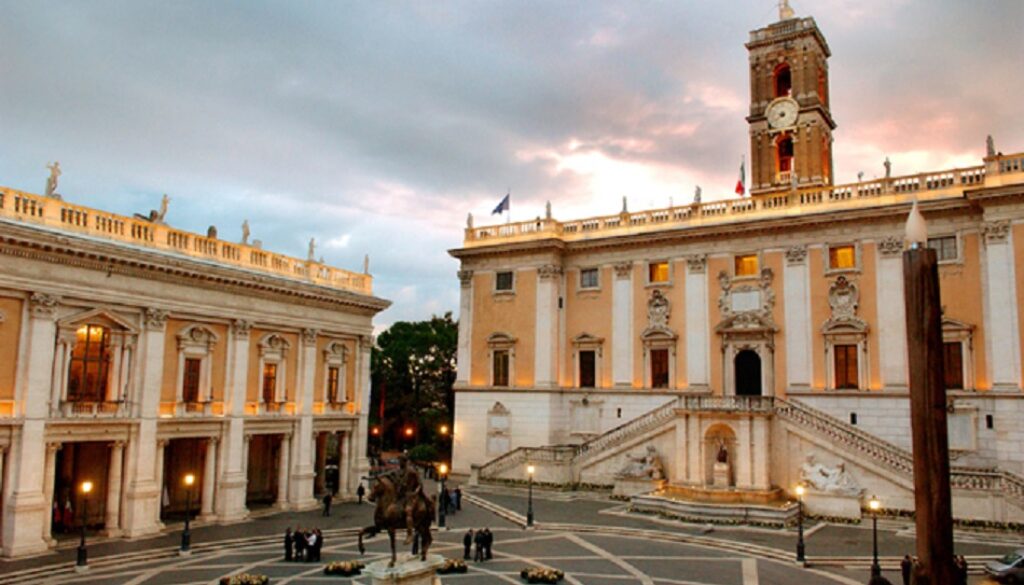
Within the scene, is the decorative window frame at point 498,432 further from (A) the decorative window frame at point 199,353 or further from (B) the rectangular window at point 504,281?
(A) the decorative window frame at point 199,353

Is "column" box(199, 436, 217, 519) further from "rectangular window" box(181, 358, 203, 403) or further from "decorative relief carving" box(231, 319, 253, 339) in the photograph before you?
"decorative relief carving" box(231, 319, 253, 339)

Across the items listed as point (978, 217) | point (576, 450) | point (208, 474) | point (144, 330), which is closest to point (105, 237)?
point (144, 330)

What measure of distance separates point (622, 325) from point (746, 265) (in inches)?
305

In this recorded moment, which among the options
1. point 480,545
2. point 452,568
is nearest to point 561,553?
point 480,545

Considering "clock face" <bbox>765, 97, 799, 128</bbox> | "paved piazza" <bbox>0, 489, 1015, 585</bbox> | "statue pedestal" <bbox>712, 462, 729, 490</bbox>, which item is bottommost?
"paved piazza" <bbox>0, 489, 1015, 585</bbox>

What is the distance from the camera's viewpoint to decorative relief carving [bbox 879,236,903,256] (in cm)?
3700

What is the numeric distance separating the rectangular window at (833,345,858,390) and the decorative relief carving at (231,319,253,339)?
93.4ft

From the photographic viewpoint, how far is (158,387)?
3033cm

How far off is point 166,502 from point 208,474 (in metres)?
2.54

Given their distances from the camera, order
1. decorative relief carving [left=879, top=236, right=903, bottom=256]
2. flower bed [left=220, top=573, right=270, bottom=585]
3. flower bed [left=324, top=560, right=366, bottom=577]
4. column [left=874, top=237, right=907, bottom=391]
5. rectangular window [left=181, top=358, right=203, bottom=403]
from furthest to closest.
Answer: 1. decorative relief carving [left=879, top=236, right=903, bottom=256]
2. column [left=874, top=237, right=907, bottom=391]
3. rectangular window [left=181, top=358, right=203, bottom=403]
4. flower bed [left=324, top=560, right=366, bottom=577]
5. flower bed [left=220, top=573, right=270, bottom=585]

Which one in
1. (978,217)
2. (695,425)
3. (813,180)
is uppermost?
(813,180)

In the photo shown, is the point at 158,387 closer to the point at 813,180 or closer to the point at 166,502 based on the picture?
the point at 166,502

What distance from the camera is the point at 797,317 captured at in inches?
1553

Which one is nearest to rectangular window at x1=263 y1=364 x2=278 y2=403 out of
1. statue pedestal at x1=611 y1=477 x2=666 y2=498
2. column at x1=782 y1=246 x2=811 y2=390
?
statue pedestal at x1=611 y1=477 x2=666 y2=498
